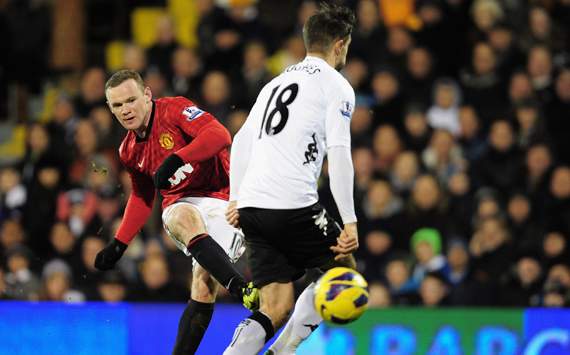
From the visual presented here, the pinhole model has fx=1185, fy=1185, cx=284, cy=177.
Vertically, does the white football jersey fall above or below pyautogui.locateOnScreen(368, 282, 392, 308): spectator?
above

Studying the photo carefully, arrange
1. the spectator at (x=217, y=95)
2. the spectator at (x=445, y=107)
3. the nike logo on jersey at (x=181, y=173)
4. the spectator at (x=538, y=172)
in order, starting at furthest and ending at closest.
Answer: the spectator at (x=217, y=95) → the spectator at (x=445, y=107) → the spectator at (x=538, y=172) → the nike logo on jersey at (x=181, y=173)

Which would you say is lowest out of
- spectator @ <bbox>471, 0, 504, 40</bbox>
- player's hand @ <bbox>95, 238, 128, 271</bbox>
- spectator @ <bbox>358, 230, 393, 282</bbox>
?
spectator @ <bbox>358, 230, 393, 282</bbox>

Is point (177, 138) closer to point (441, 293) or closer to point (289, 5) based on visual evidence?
point (441, 293)

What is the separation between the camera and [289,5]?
13.0 metres

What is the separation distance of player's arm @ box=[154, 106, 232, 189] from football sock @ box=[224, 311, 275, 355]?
0.97 meters

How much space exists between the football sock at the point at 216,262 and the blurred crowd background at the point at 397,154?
3.20 meters

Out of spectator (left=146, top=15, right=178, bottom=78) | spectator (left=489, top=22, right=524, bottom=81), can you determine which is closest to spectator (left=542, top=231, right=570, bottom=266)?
spectator (left=489, top=22, right=524, bottom=81)

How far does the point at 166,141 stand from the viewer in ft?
23.5

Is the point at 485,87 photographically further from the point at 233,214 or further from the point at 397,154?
the point at 233,214

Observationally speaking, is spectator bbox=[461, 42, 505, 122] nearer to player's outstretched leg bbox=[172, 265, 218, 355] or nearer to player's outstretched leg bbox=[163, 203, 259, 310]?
player's outstretched leg bbox=[172, 265, 218, 355]

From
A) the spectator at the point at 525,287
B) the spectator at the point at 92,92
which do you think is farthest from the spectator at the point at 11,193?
the spectator at the point at 525,287

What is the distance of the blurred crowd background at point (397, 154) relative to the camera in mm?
10148

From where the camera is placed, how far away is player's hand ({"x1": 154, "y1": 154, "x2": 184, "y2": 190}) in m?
6.64

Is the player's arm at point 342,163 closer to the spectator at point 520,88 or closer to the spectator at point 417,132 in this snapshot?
the spectator at point 417,132
